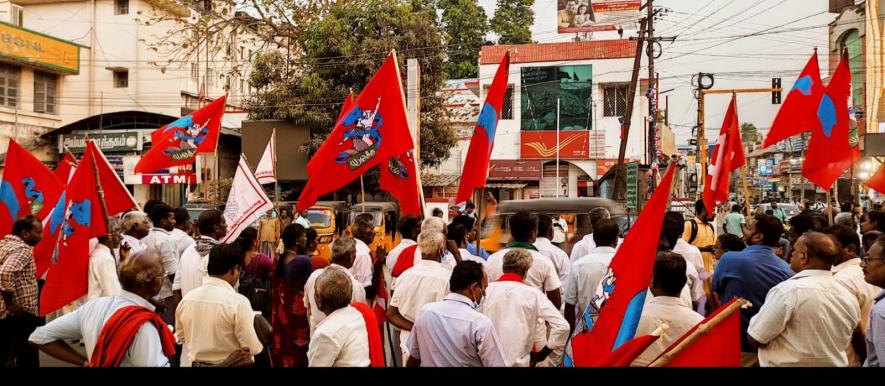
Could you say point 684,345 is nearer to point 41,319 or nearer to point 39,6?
point 41,319

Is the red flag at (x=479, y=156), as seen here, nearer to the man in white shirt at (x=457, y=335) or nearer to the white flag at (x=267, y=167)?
the man in white shirt at (x=457, y=335)

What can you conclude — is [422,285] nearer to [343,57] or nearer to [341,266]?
[341,266]

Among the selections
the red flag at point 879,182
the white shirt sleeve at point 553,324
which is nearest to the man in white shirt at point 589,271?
the white shirt sleeve at point 553,324

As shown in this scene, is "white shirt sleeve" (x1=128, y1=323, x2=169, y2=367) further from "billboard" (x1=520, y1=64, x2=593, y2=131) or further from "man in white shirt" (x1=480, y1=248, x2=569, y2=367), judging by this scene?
"billboard" (x1=520, y1=64, x2=593, y2=131)

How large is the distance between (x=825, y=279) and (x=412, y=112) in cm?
1673

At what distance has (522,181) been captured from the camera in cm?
3900

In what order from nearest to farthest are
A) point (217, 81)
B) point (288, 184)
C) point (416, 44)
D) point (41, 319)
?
1. point (41, 319)
2. point (416, 44)
3. point (288, 184)
4. point (217, 81)

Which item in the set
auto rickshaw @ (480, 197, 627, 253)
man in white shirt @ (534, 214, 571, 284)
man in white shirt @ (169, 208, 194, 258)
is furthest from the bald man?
auto rickshaw @ (480, 197, 627, 253)

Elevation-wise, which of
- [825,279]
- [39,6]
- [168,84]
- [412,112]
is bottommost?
[825,279]

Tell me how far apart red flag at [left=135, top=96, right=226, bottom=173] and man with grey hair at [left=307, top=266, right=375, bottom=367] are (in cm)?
763

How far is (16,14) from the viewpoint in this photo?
35438mm

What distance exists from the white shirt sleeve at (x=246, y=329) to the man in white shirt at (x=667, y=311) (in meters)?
2.10

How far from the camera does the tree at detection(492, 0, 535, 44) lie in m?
48.8

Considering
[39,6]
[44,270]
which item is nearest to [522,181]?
[39,6]
